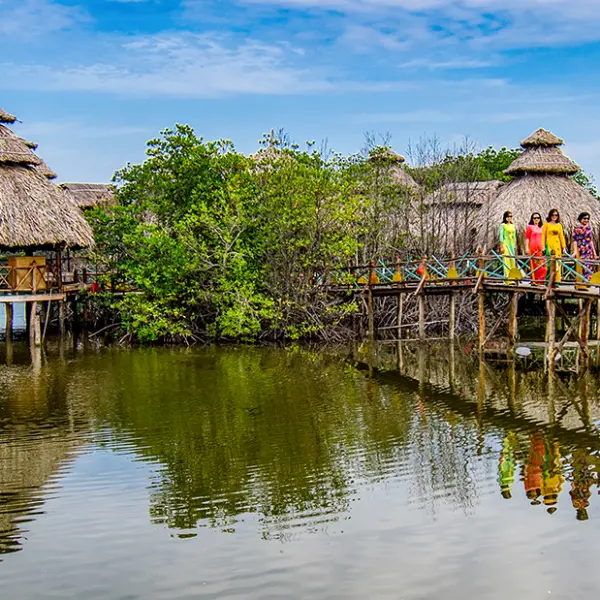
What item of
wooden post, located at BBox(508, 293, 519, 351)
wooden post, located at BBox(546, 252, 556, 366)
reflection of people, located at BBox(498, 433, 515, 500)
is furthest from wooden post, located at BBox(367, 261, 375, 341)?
reflection of people, located at BBox(498, 433, 515, 500)

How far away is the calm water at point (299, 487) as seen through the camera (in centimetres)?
834

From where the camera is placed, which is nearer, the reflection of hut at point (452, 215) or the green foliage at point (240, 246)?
the green foliage at point (240, 246)

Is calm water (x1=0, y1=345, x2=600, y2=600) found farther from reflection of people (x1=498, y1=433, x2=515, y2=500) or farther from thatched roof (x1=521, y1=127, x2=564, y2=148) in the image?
thatched roof (x1=521, y1=127, x2=564, y2=148)

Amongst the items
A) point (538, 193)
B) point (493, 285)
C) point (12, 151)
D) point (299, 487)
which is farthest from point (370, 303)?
point (299, 487)

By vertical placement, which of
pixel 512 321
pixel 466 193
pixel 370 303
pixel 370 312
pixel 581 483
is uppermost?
pixel 466 193

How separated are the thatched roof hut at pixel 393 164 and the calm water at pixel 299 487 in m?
12.1

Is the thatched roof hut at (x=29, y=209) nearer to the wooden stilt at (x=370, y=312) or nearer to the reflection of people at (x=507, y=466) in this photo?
the wooden stilt at (x=370, y=312)

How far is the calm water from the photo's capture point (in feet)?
27.4

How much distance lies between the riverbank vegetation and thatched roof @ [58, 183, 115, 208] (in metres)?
12.7

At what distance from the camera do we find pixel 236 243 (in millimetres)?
24250

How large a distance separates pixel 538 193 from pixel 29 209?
15891 millimetres

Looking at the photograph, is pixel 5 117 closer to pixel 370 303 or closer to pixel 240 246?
pixel 240 246

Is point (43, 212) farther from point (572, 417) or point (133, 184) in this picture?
point (572, 417)

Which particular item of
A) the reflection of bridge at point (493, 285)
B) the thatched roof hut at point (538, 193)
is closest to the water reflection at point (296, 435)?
the reflection of bridge at point (493, 285)
